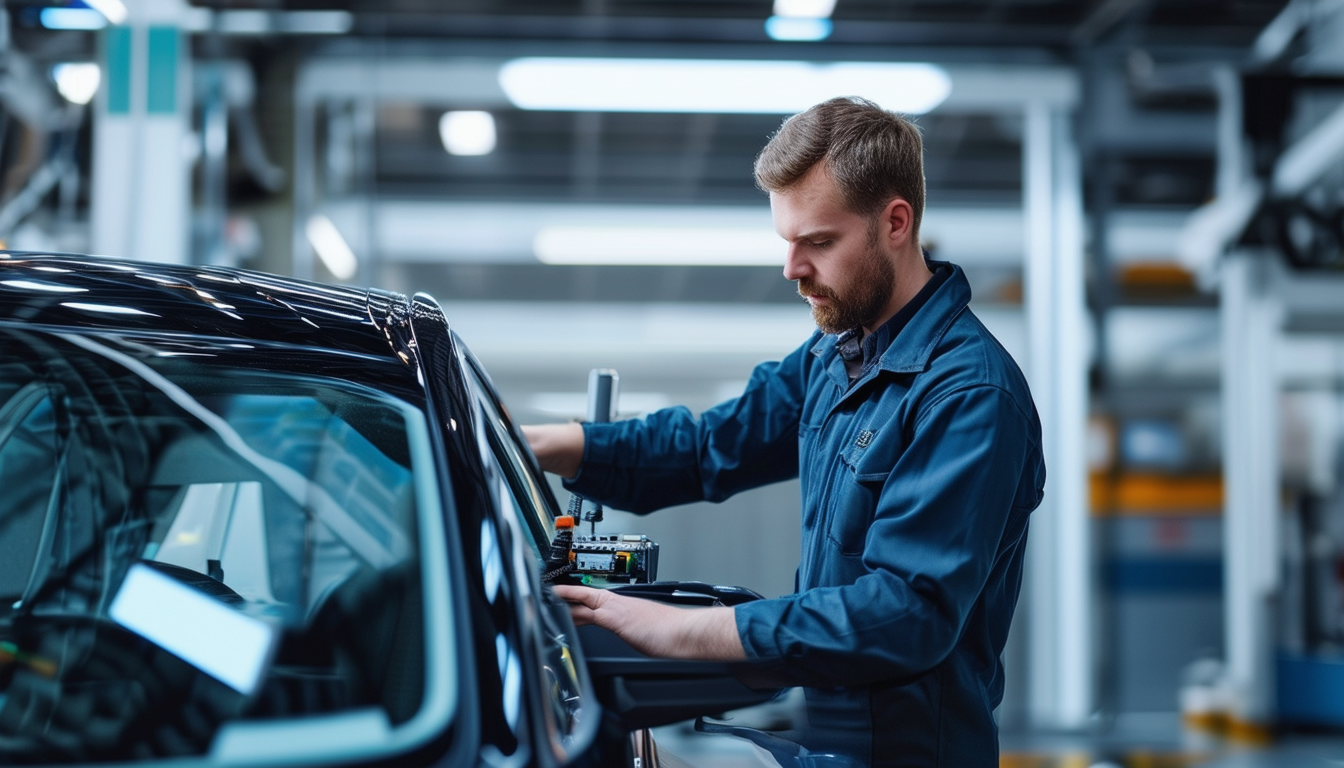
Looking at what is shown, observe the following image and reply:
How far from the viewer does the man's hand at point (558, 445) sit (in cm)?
192

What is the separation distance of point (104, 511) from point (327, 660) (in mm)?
682

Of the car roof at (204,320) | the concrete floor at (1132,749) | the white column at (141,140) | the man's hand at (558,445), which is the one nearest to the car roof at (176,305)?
the car roof at (204,320)

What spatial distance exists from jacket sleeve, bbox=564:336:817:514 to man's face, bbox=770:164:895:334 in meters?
0.37

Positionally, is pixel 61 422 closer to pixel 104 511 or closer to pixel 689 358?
pixel 104 511

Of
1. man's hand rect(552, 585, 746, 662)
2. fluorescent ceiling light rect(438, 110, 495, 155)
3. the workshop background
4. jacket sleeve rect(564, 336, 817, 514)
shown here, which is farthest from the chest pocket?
fluorescent ceiling light rect(438, 110, 495, 155)

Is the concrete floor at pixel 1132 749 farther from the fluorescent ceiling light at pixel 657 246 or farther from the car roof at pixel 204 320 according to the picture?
the car roof at pixel 204 320

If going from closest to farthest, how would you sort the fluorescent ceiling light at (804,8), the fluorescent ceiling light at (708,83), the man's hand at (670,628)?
the man's hand at (670,628) → the fluorescent ceiling light at (804,8) → the fluorescent ceiling light at (708,83)

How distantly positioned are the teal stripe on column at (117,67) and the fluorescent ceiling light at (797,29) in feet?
9.45

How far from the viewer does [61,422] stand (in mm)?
1570

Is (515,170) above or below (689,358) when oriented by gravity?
above

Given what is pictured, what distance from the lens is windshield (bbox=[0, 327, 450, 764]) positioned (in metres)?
1.04

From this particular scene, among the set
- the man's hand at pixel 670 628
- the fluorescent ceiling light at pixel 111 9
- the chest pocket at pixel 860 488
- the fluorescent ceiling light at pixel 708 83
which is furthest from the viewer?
the fluorescent ceiling light at pixel 708 83

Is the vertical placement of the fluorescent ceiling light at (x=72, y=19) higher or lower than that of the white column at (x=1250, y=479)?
higher

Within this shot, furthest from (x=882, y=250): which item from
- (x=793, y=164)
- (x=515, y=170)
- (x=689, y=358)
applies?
(x=515, y=170)
